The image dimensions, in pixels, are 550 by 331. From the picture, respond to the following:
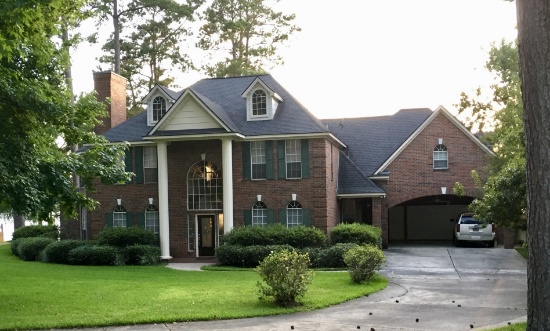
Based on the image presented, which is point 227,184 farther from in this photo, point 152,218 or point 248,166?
point 152,218

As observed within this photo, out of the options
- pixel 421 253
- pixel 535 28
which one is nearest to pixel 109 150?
pixel 535 28

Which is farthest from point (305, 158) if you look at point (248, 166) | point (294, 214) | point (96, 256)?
point (96, 256)

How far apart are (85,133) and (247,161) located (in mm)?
12922

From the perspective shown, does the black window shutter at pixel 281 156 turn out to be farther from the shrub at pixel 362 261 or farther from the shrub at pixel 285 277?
the shrub at pixel 285 277

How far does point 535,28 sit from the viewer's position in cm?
757

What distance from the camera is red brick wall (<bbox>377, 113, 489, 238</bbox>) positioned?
31203 mm

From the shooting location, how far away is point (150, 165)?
29797 millimetres

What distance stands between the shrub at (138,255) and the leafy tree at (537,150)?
21.1 m

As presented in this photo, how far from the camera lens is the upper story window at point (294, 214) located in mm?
27923

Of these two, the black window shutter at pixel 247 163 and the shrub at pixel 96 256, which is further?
the black window shutter at pixel 247 163

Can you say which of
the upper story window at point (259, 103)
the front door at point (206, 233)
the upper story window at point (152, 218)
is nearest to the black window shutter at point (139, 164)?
the upper story window at point (152, 218)

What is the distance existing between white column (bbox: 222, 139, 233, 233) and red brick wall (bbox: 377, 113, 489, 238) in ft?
25.3

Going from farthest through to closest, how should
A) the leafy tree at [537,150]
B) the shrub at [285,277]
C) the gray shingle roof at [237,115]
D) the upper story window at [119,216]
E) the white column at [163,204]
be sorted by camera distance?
the upper story window at [119,216], the white column at [163,204], the gray shingle roof at [237,115], the shrub at [285,277], the leafy tree at [537,150]

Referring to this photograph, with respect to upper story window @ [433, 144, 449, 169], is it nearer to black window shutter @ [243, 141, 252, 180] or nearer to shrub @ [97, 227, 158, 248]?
black window shutter @ [243, 141, 252, 180]
